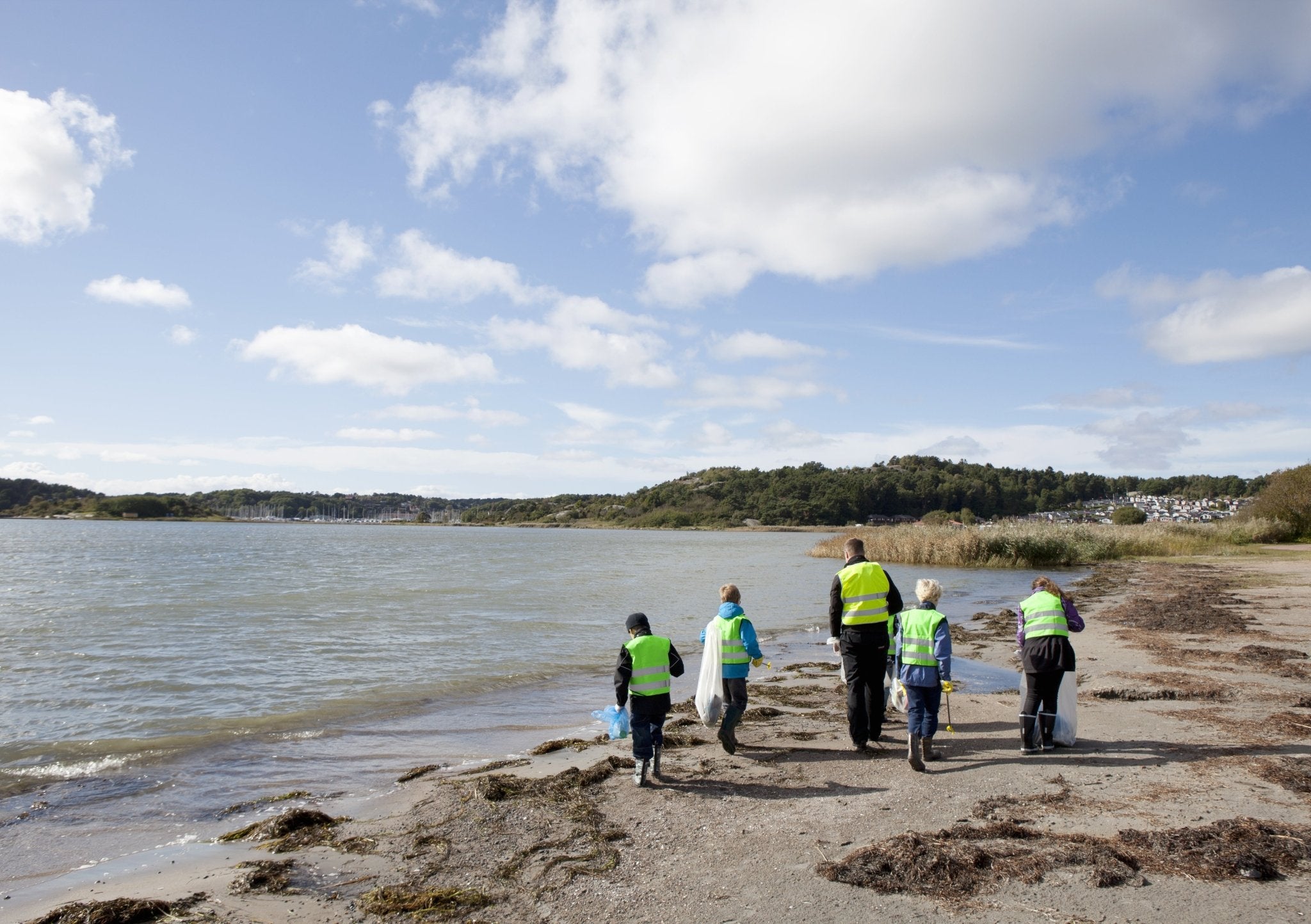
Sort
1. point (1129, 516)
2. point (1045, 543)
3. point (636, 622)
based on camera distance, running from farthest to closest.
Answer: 1. point (1129, 516)
2. point (1045, 543)
3. point (636, 622)

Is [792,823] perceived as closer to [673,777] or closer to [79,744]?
[673,777]

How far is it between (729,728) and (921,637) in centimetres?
232

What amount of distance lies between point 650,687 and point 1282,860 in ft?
15.9

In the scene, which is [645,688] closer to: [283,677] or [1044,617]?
[1044,617]

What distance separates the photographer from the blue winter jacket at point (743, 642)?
8234 mm

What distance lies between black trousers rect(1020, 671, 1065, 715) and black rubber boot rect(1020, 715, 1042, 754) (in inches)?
2.6

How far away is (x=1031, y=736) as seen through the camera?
792 centimetres

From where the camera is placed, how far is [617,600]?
2936 centimetres

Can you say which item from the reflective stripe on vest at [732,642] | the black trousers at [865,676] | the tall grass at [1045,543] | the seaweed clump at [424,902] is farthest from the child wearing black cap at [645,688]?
the tall grass at [1045,543]

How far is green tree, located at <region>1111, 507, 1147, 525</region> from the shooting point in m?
77.4

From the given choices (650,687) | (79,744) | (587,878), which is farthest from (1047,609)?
(79,744)

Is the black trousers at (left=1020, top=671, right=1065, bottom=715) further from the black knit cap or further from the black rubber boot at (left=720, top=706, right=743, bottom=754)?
the black knit cap

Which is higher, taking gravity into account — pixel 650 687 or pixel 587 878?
pixel 650 687

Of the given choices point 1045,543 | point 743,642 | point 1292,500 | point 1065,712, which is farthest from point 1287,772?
point 1292,500
